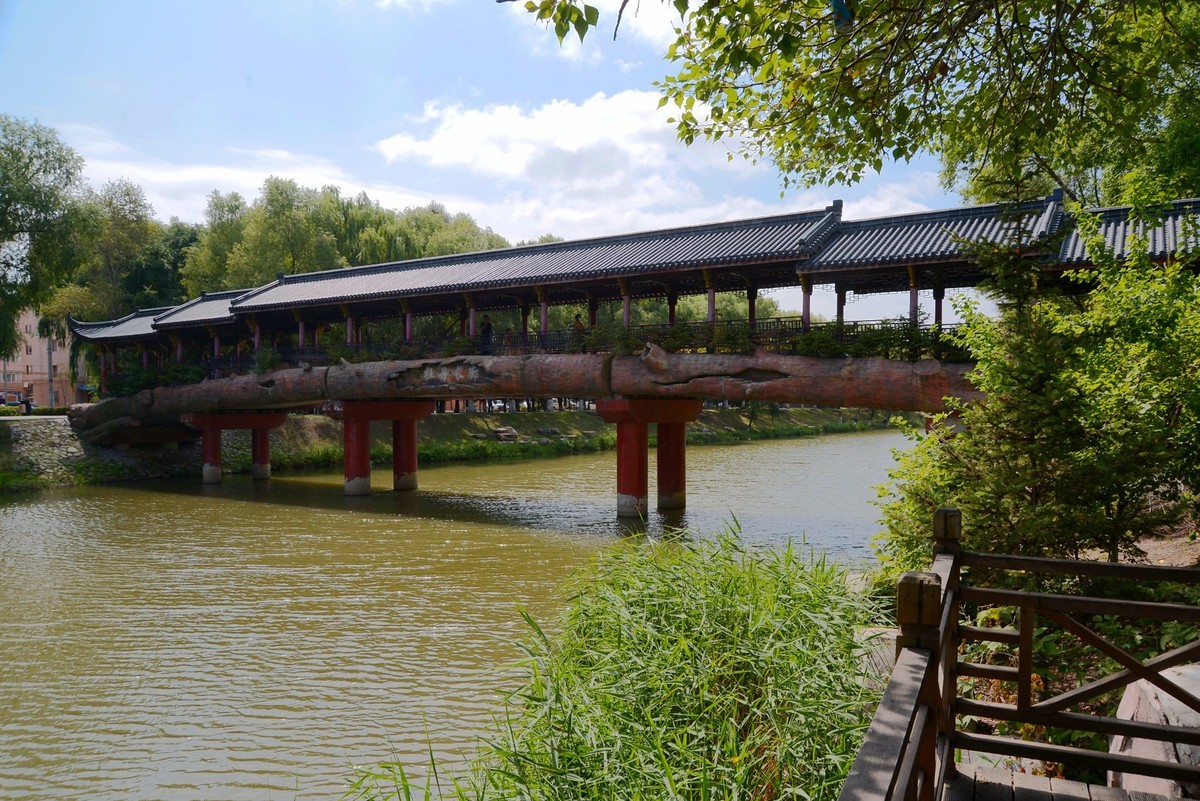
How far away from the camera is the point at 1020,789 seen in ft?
12.2

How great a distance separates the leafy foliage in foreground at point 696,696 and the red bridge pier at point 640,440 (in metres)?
10.7

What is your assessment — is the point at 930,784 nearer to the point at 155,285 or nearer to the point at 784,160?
the point at 784,160

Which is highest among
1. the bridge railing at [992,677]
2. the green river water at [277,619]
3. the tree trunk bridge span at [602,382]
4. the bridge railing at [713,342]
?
the bridge railing at [713,342]

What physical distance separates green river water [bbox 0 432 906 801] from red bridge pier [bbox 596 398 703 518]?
69 centimetres

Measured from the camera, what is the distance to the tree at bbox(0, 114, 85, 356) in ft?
86.3

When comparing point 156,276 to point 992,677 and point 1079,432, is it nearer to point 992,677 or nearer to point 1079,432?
point 1079,432

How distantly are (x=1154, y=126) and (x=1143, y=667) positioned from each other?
59.0 feet

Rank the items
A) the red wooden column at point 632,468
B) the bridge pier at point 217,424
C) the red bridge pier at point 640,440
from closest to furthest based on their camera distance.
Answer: the red bridge pier at point 640,440 < the red wooden column at point 632,468 < the bridge pier at point 217,424

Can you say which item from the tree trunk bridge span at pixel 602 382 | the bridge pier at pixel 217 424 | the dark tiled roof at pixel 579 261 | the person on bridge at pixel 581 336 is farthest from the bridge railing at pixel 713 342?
the bridge pier at pixel 217 424

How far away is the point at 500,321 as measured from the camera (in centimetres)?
3759

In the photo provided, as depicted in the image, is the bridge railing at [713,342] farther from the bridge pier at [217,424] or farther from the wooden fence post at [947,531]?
the wooden fence post at [947,531]

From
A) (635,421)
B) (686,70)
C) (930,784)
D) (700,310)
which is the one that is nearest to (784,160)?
(686,70)

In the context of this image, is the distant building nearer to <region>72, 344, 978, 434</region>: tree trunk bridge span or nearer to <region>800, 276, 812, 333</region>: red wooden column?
<region>72, 344, 978, 434</region>: tree trunk bridge span

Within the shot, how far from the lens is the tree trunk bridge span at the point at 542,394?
14047mm
